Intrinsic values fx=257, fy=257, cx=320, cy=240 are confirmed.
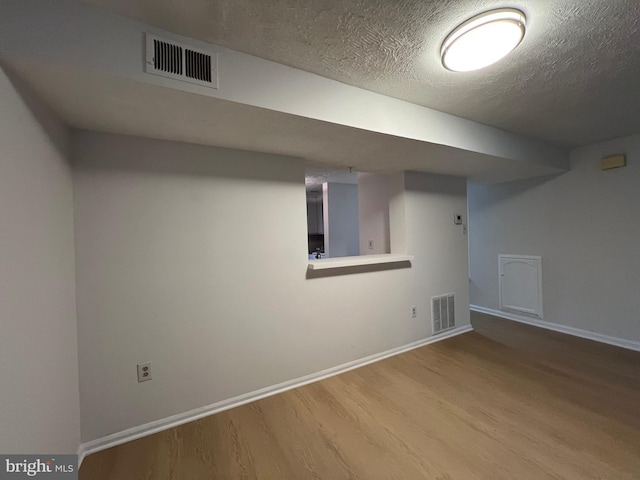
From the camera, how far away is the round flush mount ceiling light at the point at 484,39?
1088 mm

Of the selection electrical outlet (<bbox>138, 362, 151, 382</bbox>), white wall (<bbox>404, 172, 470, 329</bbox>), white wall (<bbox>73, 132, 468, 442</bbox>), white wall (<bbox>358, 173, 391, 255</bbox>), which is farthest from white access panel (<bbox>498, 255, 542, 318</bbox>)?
electrical outlet (<bbox>138, 362, 151, 382</bbox>)

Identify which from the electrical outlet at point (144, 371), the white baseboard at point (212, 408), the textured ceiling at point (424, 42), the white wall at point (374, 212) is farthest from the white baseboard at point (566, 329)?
the electrical outlet at point (144, 371)

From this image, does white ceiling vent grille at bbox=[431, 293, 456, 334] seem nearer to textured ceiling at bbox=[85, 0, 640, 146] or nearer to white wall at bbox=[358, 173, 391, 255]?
white wall at bbox=[358, 173, 391, 255]

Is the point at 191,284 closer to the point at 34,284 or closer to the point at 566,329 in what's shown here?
the point at 34,284

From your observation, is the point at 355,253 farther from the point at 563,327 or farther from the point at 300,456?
the point at 300,456

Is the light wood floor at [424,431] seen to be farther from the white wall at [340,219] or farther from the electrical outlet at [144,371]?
the white wall at [340,219]

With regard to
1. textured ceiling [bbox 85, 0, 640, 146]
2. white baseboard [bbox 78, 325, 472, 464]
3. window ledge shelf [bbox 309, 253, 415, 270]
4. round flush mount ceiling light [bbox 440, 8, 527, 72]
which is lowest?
white baseboard [bbox 78, 325, 472, 464]

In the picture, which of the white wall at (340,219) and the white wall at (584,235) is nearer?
the white wall at (584,235)

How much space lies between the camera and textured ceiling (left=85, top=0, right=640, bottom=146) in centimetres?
→ 105

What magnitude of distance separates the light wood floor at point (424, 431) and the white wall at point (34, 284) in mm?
596

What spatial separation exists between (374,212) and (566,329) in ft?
9.06

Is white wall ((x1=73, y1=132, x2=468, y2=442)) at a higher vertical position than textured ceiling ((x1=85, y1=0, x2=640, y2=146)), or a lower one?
lower

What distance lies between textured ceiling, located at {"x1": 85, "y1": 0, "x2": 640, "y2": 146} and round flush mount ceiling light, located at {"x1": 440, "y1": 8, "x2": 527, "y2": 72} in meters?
0.03

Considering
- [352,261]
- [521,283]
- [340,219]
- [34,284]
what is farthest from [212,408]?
[521,283]
